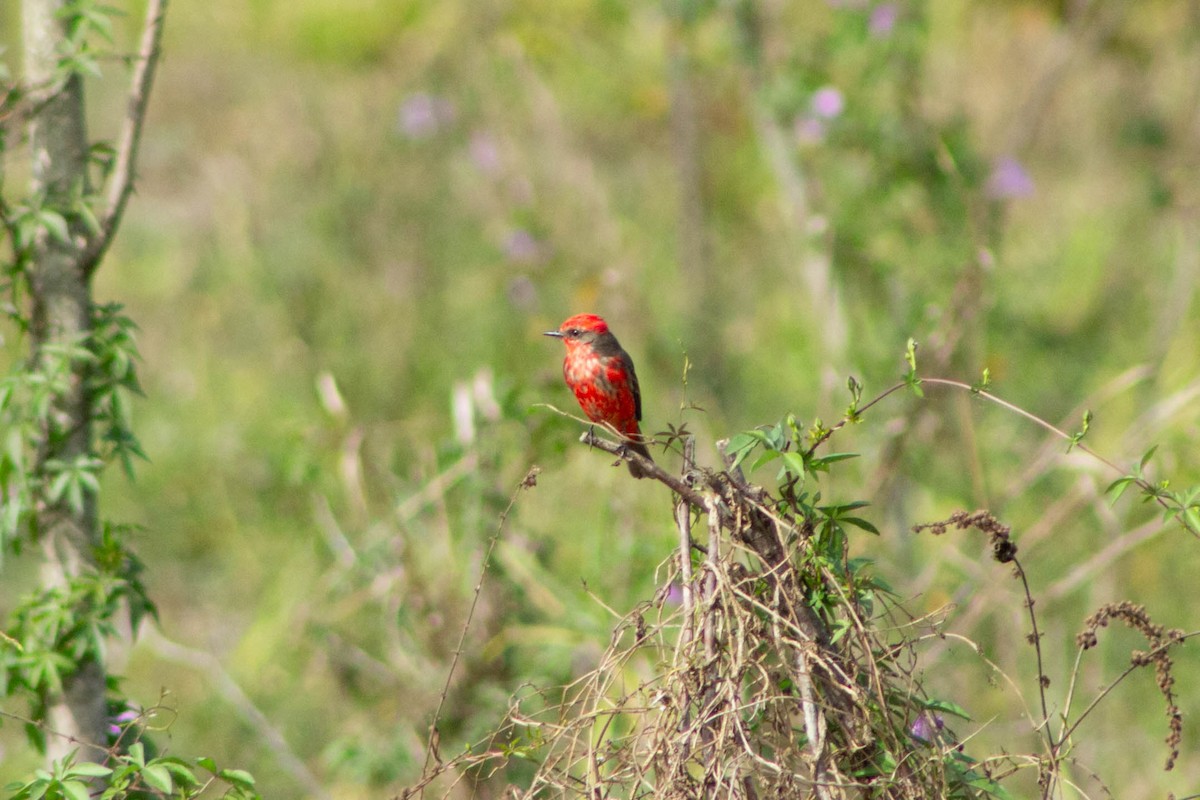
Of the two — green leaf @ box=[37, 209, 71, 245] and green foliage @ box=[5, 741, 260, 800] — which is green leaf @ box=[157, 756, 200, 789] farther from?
green leaf @ box=[37, 209, 71, 245]

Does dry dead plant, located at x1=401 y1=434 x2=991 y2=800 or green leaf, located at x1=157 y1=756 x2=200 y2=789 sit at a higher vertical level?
dry dead plant, located at x1=401 y1=434 x2=991 y2=800

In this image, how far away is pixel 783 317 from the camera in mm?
8906

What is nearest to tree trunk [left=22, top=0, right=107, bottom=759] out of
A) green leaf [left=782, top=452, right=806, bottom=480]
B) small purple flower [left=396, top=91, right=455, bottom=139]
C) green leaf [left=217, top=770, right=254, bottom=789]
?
green leaf [left=217, top=770, right=254, bottom=789]

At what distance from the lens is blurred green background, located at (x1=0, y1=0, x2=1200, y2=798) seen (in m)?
4.98

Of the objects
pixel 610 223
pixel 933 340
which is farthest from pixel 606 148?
pixel 933 340

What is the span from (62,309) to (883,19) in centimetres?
408

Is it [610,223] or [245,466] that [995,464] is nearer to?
[610,223]

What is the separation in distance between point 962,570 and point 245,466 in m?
4.41

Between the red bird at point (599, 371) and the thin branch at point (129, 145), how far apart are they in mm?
1253

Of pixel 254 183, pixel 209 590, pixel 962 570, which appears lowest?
pixel 209 590

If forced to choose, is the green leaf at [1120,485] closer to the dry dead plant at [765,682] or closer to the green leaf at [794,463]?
the dry dead plant at [765,682]

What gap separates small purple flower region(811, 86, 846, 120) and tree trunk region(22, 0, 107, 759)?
3729mm

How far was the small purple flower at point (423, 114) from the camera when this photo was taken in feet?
28.9

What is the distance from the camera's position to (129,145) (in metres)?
3.24
